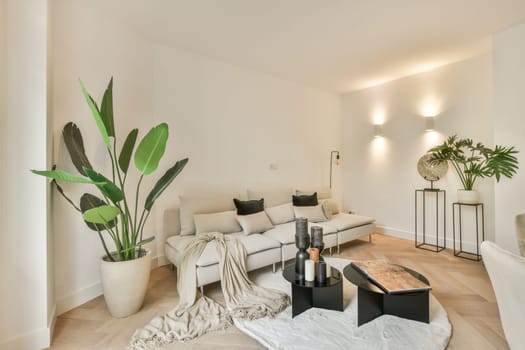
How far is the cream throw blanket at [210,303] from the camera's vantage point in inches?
73.9

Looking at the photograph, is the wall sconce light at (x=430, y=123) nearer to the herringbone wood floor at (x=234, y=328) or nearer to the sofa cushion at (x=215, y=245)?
the herringbone wood floor at (x=234, y=328)

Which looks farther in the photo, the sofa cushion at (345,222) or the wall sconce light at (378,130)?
the wall sconce light at (378,130)

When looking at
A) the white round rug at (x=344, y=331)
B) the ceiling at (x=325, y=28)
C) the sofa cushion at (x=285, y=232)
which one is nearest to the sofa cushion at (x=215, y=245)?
the sofa cushion at (x=285, y=232)

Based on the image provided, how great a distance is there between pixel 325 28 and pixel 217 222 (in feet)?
8.52

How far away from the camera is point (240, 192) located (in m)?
3.89

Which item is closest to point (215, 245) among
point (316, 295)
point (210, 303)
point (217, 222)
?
point (217, 222)

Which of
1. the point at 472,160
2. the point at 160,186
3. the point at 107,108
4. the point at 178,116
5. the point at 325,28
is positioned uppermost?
the point at 325,28

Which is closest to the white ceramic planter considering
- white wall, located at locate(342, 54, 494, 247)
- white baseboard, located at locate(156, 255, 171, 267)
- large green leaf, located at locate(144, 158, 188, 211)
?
white wall, located at locate(342, 54, 494, 247)

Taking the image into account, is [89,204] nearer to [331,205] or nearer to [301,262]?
[301,262]

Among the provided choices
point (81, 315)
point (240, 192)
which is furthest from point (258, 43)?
point (81, 315)

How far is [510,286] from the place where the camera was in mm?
1052

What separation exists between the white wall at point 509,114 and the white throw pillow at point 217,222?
313 cm

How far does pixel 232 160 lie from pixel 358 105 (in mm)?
3038

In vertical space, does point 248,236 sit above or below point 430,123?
below
